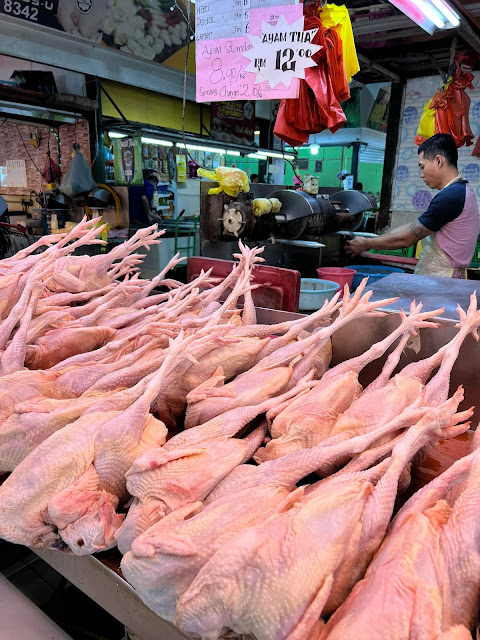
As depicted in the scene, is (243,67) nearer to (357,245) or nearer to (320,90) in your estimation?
(320,90)

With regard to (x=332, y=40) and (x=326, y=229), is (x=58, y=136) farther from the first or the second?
(x=332, y=40)

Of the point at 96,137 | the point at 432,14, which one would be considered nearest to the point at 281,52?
the point at 432,14

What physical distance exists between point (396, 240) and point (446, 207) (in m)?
0.55

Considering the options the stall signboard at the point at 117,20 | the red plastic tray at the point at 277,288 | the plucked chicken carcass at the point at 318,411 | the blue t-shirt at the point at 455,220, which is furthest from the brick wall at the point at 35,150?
the plucked chicken carcass at the point at 318,411

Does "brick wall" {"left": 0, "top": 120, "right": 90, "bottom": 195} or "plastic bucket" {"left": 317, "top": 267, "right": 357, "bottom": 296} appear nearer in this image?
"plastic bucket" {"left": 317, "top": 267, "right": 357, "bottom": 296}

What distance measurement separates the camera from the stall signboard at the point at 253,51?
8.89 feet

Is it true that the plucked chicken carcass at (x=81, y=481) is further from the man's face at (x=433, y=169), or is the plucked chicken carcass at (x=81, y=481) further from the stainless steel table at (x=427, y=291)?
the man's face at (x=433, y=169)

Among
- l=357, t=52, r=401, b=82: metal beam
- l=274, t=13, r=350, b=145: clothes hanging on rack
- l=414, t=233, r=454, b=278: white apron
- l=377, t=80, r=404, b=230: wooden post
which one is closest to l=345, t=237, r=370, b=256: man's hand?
l=414, t=233, r=454, b=278: white apron

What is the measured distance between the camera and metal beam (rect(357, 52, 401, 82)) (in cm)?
703

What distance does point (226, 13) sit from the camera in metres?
2.85

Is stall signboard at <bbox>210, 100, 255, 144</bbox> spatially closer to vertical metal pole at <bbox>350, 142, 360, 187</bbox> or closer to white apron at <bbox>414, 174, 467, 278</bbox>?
vertical metal pole at <bbox>350, 142, 360, 187</bbox>

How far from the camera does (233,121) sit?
11625 mm

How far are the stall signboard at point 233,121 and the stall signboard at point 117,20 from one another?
222cm

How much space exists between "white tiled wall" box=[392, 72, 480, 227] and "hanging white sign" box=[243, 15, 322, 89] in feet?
20.5
